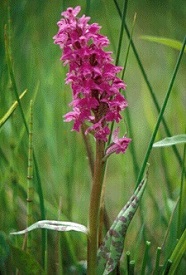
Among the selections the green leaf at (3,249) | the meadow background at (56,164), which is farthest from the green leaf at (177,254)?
the green leaf at (3,249)

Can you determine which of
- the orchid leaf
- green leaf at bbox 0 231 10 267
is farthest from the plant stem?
green leaf at bbox 0 231 10 267

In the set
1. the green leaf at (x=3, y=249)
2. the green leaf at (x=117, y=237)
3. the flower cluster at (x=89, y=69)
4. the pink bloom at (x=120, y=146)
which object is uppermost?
the flower cluster at (x=89, y=69)

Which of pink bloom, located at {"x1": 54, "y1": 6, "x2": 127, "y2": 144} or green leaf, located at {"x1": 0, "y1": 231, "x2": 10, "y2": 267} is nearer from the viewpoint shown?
pink bloom, located at {"x1": 54, "y1": 6, "x2": 127, "y2": 144}

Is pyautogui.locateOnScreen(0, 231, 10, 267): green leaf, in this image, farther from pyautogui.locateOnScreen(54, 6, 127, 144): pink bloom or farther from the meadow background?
pyautogui.locateOnScreen(54, 6, 127, 144): pink bloom

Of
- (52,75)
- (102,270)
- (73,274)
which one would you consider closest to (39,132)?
(52,75)

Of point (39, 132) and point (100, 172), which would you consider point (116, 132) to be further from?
point (39, 132)

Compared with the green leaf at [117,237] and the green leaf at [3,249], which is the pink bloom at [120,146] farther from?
the green leaf at [3,249]

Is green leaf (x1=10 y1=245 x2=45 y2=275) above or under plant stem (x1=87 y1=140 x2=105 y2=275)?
under
